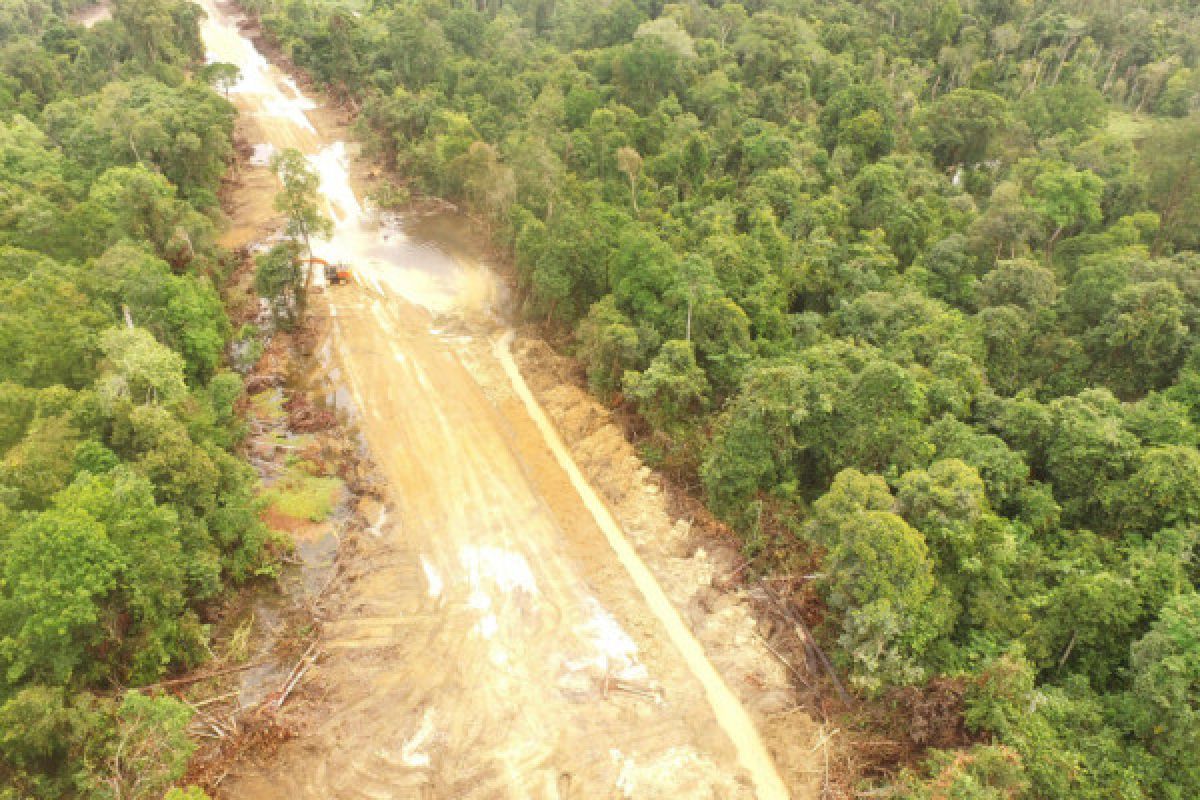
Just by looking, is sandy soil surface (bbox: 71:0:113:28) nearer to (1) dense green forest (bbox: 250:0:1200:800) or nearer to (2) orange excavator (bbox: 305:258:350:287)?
(1) dense green forest (bbox: 250:0:1200:800)

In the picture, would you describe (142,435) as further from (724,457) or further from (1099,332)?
(1099,332)

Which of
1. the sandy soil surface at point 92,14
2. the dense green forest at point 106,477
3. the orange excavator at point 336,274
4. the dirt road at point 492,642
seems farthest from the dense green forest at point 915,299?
the sandy soil surface at point 92,14

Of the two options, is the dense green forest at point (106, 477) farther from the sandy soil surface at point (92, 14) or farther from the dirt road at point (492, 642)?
the sandy soil surface at point (92, 14)

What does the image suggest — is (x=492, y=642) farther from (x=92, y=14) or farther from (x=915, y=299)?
(x=92, y=14)

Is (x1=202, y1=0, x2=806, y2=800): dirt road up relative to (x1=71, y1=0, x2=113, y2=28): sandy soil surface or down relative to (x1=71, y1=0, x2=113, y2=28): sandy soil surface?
down

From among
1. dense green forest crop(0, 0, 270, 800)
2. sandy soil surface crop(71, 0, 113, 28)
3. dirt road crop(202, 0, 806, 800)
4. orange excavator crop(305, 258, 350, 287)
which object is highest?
sandy soil surface crop(71, 0, 113, 28)

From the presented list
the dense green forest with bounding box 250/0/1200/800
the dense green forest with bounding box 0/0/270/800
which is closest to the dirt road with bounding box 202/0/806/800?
the dense green forest with bounding box 0/0/270/800

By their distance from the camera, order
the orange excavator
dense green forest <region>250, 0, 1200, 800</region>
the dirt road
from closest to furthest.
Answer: dense green forest <region>250, 0, 1200, 800</region>, the dirt road, the orange excavator
